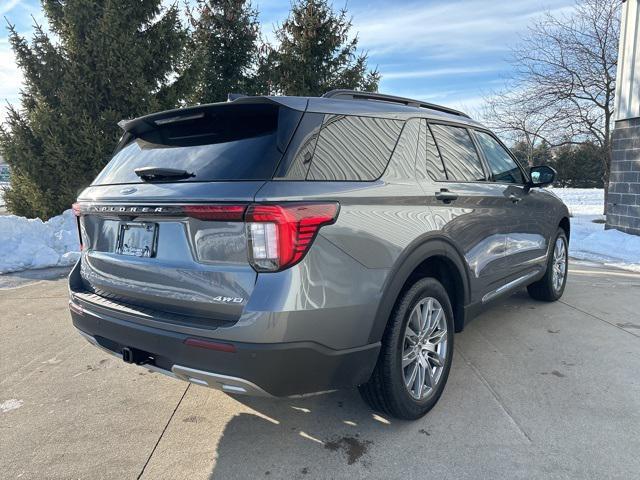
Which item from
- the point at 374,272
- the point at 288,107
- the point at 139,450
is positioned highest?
the point at 288,107

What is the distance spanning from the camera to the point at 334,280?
2135 mm

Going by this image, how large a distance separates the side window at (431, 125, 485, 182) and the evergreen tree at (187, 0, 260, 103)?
11.8 m

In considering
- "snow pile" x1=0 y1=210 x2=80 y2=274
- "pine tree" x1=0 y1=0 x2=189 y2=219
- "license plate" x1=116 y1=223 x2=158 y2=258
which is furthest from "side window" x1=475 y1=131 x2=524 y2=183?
"pine tree" x1=0 y1=0 x2=189 y2=219

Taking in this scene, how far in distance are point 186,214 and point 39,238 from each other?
7481 millimetres

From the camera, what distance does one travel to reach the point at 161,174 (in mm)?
2381

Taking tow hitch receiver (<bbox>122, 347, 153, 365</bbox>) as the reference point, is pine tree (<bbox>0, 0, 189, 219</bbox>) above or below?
above

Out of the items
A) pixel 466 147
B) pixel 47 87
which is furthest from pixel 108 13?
pixel 466 147

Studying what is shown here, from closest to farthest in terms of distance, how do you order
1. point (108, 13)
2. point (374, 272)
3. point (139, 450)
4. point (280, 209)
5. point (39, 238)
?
1. point (280, 209)
2. point (374, 272)
3. point (139, 450)
4. point (39, 238)
5. point (108, 13)

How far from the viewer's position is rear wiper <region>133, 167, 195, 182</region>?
233 centimetres

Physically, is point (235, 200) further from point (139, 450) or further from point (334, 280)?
point (139, 450)

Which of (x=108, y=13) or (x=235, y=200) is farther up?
(x=108, y=13)

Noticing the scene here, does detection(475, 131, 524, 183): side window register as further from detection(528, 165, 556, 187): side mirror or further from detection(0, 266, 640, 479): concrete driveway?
detection(0, 266, 640, 479): concrete driveway

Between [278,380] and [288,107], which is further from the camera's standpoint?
[288,107]

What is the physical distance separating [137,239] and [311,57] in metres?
13.0
